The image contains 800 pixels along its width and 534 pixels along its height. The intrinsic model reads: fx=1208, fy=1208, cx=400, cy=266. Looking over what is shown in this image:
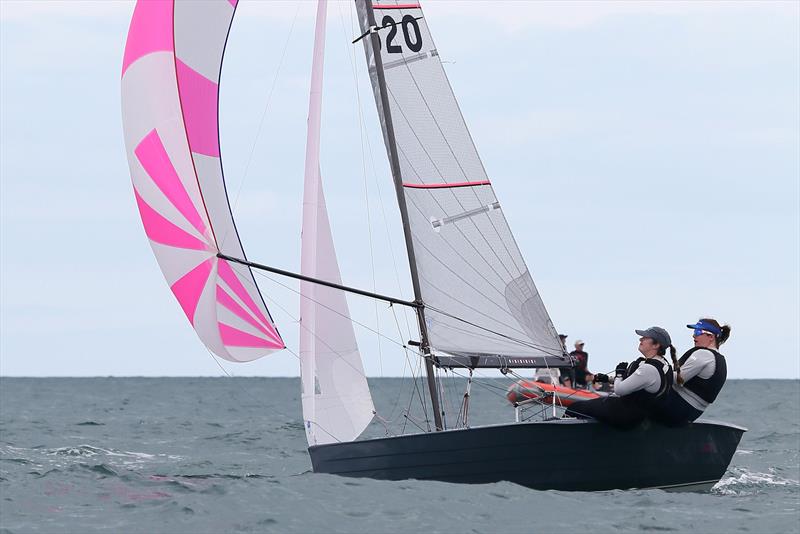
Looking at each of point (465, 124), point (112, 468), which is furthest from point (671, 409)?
point (112, 468)

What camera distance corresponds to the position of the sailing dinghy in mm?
10367

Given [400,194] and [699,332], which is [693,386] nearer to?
[699,332]

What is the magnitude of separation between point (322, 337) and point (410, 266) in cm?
124

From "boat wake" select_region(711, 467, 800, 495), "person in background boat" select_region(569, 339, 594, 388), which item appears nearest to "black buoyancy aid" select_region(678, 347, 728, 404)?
"boat wake" select_region(711, 467, 800, 495)

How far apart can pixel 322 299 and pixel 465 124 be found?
2.25m

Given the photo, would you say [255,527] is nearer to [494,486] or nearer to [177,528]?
[177,528]

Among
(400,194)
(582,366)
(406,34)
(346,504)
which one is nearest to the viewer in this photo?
(346,504)

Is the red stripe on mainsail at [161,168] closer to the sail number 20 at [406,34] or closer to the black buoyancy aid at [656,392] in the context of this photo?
the sail number 20 at [406,34]

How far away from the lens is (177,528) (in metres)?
8.77

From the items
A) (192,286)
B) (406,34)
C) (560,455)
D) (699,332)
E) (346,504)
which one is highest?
(406,34)

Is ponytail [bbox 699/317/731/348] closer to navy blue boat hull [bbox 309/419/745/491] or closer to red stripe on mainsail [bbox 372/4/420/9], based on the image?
navy blue boat hull [bbox 309/419/745/491]

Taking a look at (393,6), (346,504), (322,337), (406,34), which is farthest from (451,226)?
(346,504)

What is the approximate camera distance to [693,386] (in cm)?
1040

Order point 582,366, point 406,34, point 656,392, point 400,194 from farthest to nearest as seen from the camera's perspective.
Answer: point 582,366, point 406,34, point 400,194, point 656,392
